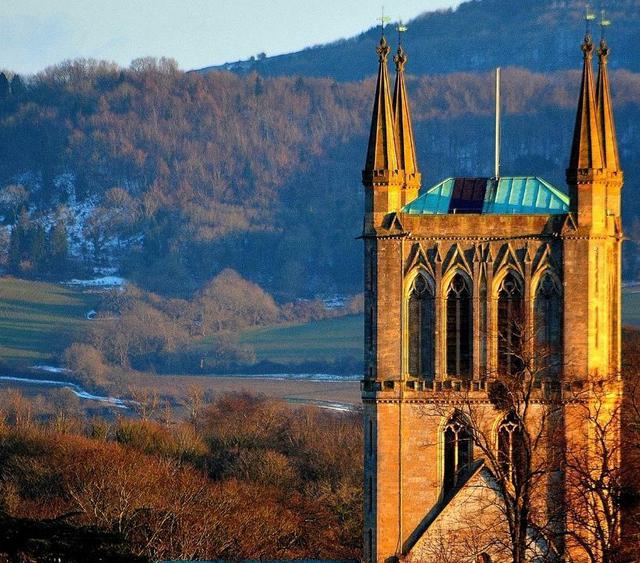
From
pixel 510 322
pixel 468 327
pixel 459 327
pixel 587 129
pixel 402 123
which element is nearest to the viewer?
pixel 510 322

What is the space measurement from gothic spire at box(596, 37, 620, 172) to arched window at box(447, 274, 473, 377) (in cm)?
591

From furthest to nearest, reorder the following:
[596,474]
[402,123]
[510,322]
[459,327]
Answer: [402,123]
[459,327]
[510,322]
[596,474]

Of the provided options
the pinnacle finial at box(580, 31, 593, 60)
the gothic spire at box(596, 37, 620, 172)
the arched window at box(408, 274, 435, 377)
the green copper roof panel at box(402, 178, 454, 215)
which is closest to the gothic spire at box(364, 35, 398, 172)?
the green copper roof panel at box(402, 178, 454, 215)

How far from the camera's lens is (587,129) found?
78.1 metres

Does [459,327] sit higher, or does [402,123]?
[402,123]

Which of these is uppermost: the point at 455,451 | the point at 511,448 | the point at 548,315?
the point at 548,315

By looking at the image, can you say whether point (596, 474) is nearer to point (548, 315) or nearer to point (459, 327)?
point (548, 315)

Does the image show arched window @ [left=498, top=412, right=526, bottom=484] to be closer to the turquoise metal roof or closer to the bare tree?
the bare tree

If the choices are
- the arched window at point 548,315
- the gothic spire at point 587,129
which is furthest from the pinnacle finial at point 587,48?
the arched window at point 548,315

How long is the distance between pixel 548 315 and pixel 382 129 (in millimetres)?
7934

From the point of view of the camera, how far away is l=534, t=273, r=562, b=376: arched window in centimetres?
7712

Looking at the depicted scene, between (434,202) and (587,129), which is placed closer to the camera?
(587,129)

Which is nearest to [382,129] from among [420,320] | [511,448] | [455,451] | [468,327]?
[420,320]

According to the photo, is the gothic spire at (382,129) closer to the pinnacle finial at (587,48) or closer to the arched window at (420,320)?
the arched window at (420,320)
